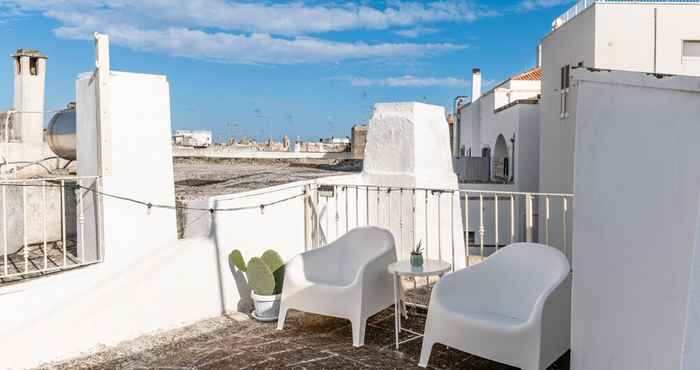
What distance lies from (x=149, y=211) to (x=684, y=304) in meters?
3.88

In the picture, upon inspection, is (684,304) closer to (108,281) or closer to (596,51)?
(108,281)

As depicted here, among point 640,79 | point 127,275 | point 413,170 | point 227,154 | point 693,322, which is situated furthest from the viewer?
point 227,154

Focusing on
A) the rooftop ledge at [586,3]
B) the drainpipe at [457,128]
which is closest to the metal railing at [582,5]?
the rooftop ledge at [586,3]

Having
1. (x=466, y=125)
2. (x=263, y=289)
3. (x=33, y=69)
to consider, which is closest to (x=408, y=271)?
(x=263, y=289)

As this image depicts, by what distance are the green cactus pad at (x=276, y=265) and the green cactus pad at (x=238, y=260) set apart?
0.61 feet

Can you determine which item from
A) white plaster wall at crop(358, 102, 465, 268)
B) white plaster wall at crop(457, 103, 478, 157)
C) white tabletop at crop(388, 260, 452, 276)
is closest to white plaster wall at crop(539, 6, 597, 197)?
white plaster wall at crop(358, 102, 465, 268)

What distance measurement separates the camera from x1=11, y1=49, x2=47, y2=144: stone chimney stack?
6914 mm

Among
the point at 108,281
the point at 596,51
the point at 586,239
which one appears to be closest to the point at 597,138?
the point at 586,239

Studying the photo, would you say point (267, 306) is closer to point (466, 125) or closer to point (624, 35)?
point (624, 35)

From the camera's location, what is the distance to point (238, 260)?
15.2 feet

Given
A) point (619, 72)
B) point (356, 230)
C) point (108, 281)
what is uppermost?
point (619, 72)

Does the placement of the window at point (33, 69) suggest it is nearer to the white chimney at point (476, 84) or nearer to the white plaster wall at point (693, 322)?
the white plaster wall at point (693, 322)

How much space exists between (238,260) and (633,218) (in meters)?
3.18

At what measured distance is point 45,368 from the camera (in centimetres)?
355
